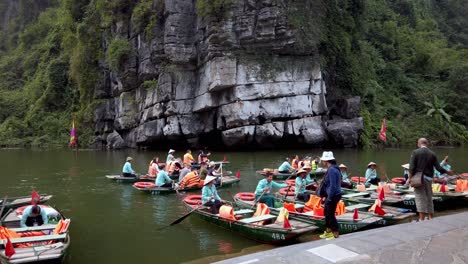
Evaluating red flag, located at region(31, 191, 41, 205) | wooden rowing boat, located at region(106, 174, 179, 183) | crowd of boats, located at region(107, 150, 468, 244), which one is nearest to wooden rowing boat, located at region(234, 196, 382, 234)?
crowd of boats, located at region(107, 150, 468, 244)

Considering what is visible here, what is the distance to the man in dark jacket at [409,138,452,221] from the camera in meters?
8.17

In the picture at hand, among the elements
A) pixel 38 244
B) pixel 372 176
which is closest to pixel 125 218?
pixel 38 244

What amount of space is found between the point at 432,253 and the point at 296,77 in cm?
2729

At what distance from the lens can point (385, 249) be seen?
19.0 ft

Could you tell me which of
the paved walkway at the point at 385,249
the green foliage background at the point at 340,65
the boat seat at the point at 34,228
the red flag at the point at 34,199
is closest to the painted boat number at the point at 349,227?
the paved walkway at the point at 385,249

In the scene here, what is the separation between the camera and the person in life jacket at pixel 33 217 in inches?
354

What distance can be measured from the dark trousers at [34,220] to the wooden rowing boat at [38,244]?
0.39m

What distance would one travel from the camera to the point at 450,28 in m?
61.0

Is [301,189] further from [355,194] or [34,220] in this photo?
[34,220]

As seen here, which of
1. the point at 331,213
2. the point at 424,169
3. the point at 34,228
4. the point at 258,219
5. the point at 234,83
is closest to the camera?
the point at 331,213

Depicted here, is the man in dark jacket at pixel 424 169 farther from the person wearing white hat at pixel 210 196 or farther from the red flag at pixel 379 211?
the person wearing white hat at pixel 210 196

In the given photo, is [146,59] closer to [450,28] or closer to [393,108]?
[393,108]

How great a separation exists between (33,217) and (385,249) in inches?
289

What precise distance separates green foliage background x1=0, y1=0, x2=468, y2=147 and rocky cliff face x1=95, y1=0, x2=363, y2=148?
122 cm
